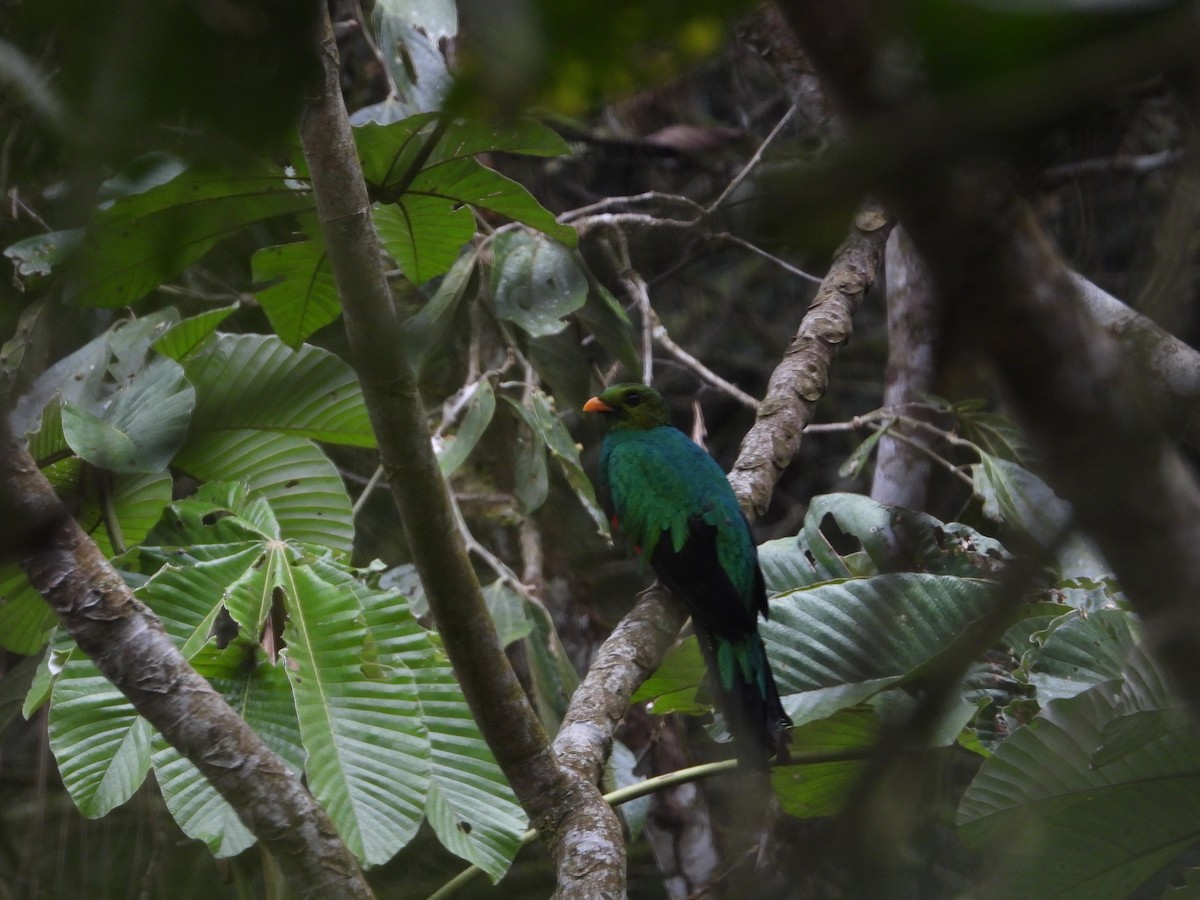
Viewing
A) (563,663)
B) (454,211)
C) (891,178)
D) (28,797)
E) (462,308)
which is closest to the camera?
(891,178)

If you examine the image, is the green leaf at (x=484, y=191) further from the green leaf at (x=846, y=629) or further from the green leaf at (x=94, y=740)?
the green leaf at (x=94, y=740)

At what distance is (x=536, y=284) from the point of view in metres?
3.28

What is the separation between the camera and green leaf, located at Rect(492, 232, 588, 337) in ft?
10.3

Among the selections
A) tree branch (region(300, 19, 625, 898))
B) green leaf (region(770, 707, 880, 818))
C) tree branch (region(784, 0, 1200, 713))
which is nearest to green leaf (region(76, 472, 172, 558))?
tree branch (region(300, 19, 625, 898))

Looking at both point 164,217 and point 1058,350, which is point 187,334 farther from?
point 1058,350

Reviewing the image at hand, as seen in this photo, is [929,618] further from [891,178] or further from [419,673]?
[891,178]

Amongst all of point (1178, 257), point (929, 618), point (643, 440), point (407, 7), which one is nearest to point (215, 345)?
point (407, 7)

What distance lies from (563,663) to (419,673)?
3.37ft

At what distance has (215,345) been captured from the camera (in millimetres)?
2885

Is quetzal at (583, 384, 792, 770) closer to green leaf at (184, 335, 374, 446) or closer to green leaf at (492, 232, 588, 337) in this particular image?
green leaf at (492, 232, 588, 337)

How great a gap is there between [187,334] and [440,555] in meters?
1.39

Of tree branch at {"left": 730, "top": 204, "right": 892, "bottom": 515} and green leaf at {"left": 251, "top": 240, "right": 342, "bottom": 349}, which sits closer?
green leaf at {"left": 251, "top": 240, "right": 342, "bottom": 349}

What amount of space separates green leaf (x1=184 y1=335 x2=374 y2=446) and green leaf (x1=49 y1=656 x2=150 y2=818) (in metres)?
0.85

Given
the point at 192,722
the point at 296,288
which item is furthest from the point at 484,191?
the point at 192,722
